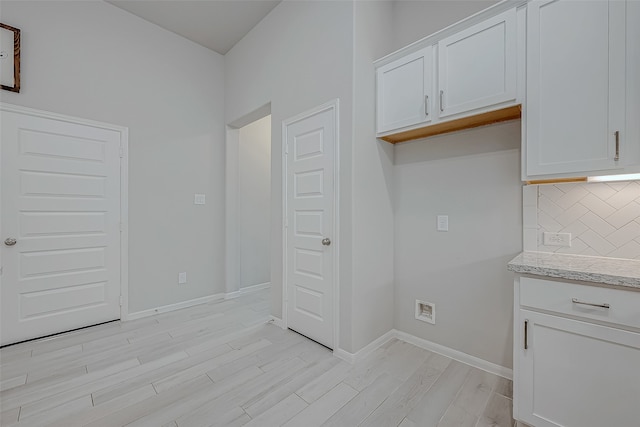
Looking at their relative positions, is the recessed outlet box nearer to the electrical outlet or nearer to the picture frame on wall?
the electrical outlet

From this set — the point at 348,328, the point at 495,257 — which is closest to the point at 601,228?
the point at 495,257

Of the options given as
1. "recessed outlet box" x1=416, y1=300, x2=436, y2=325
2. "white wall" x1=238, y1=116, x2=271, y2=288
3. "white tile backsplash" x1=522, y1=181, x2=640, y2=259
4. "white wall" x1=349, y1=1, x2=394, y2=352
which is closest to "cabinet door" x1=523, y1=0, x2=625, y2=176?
"white tile backsplash" x1=522, y1=181, x2=640, y2=259

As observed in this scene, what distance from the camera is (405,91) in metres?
2.16

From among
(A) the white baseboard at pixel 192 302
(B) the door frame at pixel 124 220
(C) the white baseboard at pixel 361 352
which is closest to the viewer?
(C) the white baseboard at pixel 361 352

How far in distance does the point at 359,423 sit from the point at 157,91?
12.4 feet

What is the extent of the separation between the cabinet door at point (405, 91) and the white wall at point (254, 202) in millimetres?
2370

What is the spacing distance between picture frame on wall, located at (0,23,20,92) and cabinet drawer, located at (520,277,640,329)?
413 centimetres

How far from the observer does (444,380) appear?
194 cm

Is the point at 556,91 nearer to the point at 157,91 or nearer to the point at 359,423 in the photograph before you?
the point at 359,423

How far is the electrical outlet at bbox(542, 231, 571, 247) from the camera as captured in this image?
5.71ft

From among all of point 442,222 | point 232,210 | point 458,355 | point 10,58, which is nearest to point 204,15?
point 10,58

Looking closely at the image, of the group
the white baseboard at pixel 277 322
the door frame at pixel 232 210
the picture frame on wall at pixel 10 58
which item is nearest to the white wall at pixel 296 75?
the white baseboard at pixel 277 322

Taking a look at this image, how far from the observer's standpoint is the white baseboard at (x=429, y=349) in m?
2.00

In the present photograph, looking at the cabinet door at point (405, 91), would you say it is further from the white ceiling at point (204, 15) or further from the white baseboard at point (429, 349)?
the white baseboard at point (429, 349)
